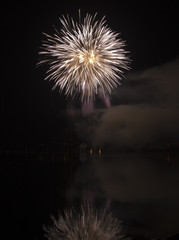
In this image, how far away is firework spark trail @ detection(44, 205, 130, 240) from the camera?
55.5ft

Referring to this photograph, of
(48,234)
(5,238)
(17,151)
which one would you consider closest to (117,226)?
(48,234)

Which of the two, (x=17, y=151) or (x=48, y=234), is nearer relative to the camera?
(x=48, y=234)

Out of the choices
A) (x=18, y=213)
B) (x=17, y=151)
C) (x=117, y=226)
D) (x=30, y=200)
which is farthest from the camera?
(x=17, y=151)

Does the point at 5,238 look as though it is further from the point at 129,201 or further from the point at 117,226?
the point at 129,201

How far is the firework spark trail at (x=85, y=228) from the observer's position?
16905 millimetres

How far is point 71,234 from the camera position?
17219mm

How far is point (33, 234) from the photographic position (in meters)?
19.7

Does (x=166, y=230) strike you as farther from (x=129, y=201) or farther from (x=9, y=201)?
(x=9, y=201)

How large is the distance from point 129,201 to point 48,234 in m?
17.0

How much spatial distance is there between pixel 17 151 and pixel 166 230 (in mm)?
187376

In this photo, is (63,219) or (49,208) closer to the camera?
(63,219)

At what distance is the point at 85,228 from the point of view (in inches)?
747

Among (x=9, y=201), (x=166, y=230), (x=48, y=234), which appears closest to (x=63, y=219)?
(x=48, y=234)

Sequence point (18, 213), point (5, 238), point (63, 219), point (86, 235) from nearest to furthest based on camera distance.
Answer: point (86, 235) → point (5, 238) → point (63, 219) → point (18, 213)
